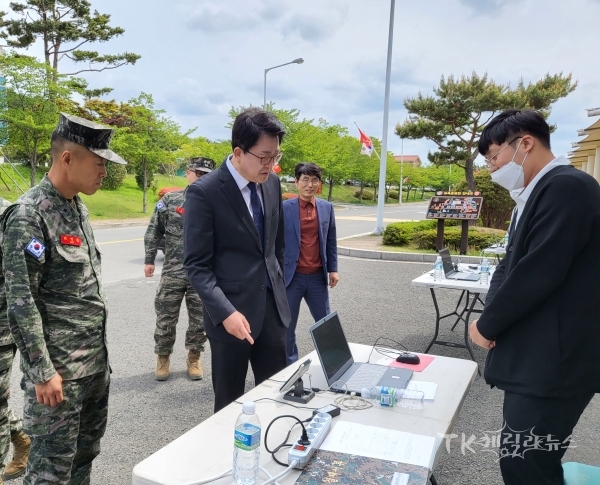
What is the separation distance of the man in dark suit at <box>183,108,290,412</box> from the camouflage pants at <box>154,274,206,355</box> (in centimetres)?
180

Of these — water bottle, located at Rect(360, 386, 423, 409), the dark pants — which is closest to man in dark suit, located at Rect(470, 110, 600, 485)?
water bottle, located at Rect(360, 386, 423, 409)

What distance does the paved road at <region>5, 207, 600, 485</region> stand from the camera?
2.85 metres

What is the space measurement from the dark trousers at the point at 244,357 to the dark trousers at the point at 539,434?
1180 mm

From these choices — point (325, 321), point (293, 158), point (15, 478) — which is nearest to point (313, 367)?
point (325, 321)

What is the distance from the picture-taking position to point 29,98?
54.9ft

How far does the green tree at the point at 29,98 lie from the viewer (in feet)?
53.3

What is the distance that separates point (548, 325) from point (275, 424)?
1.04 metres

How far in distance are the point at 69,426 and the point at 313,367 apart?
3.67ft

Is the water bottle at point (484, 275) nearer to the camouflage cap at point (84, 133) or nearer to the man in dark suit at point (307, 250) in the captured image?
the man in dark suit at point (307, 250)

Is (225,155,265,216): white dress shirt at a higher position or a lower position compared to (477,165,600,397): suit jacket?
higher

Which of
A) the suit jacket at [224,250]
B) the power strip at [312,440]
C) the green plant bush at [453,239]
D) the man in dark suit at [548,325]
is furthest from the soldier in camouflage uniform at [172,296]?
the green plant bush at [453,239]

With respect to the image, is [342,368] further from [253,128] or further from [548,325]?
[253,128]

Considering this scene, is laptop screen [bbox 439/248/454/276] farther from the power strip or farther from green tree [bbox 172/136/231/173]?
green tree [bbox 172/136/231/173]

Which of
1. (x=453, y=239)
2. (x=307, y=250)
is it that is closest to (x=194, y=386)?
(x=307, y=250)
